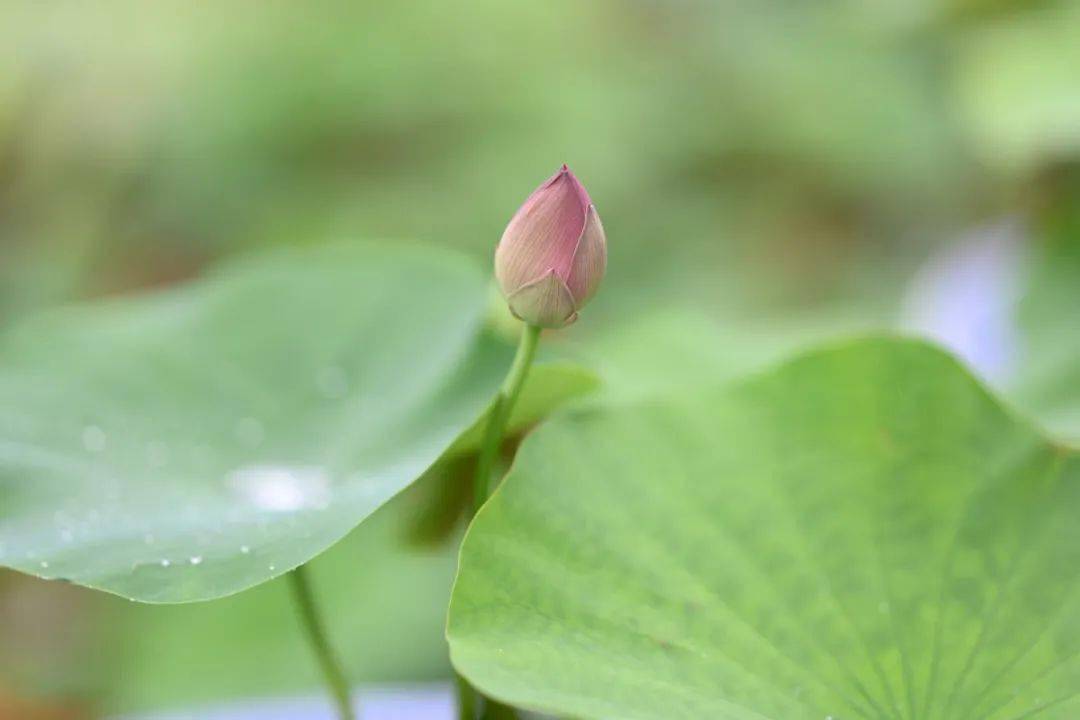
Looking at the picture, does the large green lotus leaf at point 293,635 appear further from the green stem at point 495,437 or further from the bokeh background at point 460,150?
the green stem at point 495,437

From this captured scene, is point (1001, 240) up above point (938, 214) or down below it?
below

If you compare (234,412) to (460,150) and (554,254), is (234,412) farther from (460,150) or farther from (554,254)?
(460,150)

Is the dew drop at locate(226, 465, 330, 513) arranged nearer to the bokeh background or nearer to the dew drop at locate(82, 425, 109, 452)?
the dew drop at locate(82, 425, 109, 452)

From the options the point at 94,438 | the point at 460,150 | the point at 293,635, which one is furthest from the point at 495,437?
the point at 460,150

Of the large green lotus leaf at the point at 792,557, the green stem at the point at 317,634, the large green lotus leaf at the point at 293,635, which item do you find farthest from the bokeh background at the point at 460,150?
the large green lotus leaf at the point at 792,557

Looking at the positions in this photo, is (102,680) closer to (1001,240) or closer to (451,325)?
(451,325)

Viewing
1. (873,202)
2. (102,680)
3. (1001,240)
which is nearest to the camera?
(1001,240)

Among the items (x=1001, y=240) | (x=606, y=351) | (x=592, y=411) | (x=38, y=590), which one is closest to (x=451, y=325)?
(x=592, y=411)

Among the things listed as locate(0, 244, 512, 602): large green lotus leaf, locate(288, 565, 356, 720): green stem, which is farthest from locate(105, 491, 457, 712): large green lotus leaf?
locate(288, 565, 356, 720): green stem
